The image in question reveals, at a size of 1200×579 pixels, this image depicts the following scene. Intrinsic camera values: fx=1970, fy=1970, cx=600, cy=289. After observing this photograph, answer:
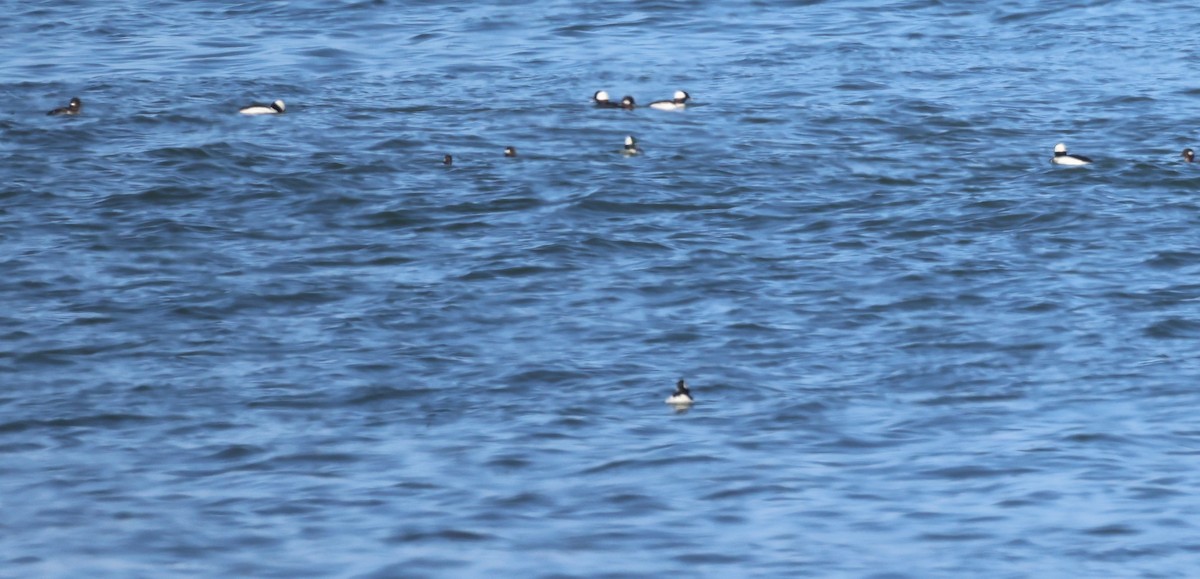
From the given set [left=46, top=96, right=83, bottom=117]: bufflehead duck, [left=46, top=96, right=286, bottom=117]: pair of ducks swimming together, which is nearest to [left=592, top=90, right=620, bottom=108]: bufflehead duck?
[left=46, top=96, right=286, bottom=117]: pair of ducks swimming together

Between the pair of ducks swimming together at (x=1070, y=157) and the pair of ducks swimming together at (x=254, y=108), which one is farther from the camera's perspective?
the pair of ducks swimming together at (x=254, y=108)

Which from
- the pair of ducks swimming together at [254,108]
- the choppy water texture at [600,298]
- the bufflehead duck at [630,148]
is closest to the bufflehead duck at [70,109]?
the pair of ducks swimming together at [254,108]

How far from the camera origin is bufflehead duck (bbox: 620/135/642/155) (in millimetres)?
30781

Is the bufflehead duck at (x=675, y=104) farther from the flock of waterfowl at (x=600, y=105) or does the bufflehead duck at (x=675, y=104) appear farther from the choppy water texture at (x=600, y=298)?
the choppy water texture at (x=600, y=298)

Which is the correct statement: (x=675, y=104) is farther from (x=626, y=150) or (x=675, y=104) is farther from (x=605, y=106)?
(x=626, y=150)

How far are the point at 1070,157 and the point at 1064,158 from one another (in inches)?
4.2

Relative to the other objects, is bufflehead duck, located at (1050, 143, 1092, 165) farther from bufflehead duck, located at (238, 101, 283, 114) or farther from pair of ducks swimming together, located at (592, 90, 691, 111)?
bufflehead duck, located at (238, 101, 283, 114)

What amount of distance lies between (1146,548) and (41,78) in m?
25.5

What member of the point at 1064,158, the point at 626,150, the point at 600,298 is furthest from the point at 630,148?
the point at 600,298

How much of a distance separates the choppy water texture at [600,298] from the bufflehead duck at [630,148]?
269 mm

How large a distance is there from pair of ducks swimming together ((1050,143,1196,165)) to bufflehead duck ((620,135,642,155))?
252 inches

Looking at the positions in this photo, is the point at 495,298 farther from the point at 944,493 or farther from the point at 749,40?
the point at 749,40

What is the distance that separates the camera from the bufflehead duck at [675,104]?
1309 inches

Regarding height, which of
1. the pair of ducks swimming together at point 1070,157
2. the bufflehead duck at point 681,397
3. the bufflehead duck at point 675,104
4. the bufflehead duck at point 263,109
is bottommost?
the pair of ducks swimming together at point 1070,157
